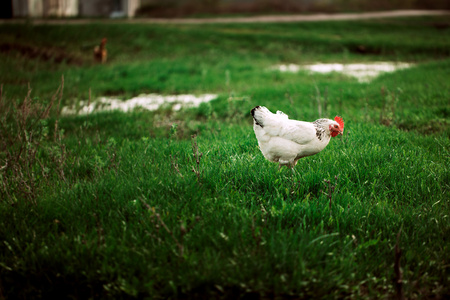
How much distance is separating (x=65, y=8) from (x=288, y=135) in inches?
888

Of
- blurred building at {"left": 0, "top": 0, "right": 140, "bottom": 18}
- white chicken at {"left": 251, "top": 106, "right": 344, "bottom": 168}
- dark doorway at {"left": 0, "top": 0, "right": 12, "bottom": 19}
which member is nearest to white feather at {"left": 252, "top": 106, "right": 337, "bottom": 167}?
white chicken at {"left": 251, "top": 106, "right": 344, "bottom": 168}

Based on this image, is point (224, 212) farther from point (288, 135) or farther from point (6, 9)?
point (6, 9)

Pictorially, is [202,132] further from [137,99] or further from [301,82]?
[301,82]

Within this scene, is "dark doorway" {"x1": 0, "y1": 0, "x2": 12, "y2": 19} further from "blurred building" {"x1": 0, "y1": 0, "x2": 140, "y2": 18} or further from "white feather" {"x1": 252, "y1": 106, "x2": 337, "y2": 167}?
"white feather" {"x1": 252, "y1": 106, "x2": 337, "y2": 167}

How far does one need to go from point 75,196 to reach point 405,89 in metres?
6.14

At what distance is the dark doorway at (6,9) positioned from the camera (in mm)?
17688

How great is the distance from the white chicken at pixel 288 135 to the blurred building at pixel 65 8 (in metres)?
19.0

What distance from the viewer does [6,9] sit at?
1794cm

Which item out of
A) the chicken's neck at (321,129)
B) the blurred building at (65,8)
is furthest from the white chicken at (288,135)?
the blurred building at (65,8)

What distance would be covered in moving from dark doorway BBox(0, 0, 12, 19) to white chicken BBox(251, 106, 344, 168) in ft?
63.0

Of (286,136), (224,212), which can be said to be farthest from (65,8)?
(224,212)

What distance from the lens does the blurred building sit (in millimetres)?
18172

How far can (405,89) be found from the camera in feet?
22.1

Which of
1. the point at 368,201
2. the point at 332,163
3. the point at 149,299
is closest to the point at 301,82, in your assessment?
the point at 332,163
